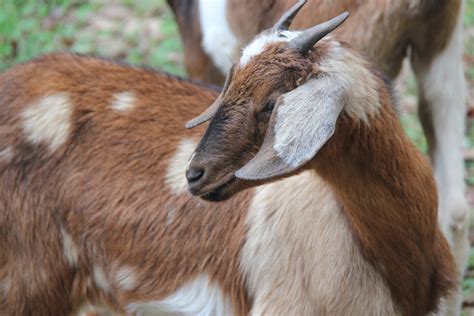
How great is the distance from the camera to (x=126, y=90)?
5.02 metres

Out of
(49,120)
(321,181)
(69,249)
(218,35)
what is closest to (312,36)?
(321,181)

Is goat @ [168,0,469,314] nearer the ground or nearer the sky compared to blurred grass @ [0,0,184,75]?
nearer the sky

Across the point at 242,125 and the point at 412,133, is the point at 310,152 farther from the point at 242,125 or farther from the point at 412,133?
the point at 412,133

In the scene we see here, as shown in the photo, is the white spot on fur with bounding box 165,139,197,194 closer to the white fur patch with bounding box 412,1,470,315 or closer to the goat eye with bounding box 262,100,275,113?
the goat eye with bounding box 262,100,275,113

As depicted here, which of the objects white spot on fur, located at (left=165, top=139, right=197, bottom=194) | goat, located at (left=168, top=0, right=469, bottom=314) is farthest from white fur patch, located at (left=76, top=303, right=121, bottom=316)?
goat, located at (left=168, top=0, right=469, bottom=314)

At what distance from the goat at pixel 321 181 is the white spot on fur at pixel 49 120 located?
83cm

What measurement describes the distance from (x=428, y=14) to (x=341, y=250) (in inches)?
61.0

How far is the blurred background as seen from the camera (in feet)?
27.3

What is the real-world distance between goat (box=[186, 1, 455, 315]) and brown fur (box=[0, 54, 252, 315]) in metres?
0.42

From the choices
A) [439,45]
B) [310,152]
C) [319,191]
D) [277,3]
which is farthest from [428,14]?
[310,152]

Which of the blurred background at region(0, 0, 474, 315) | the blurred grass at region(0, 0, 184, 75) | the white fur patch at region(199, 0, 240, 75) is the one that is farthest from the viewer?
the blurred grass at region(0, 0, 184, 75)

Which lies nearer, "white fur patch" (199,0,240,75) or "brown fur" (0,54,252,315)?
"brown fur" (0,54,252,315)

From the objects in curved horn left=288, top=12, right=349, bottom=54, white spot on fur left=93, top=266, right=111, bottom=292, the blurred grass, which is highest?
curved horn left=288, top=12, right=349, bottom=54

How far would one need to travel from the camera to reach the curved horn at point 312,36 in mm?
3885
